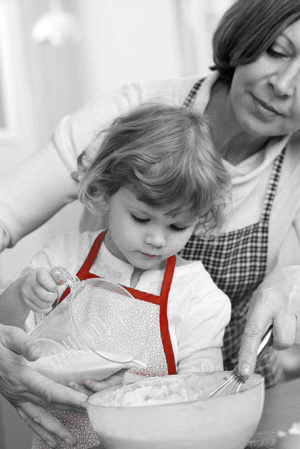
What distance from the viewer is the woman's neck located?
1523mm

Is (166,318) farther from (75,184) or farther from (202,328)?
(75,184)

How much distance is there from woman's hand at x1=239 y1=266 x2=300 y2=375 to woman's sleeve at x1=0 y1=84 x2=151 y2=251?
0.57m

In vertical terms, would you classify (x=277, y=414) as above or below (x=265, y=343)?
below

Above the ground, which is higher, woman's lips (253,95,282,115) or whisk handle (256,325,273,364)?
woman's lips (253,95,282,115)

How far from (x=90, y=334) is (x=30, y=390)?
0.19 m

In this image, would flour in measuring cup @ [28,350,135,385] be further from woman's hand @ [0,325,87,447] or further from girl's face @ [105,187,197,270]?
girl's face @ [105,187,197,270]

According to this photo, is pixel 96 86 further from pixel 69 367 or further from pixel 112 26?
pixel 69 367

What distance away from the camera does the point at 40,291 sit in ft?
3.36

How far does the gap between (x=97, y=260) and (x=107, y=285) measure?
347mm

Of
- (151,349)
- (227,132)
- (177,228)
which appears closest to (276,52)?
Result: (227,132)

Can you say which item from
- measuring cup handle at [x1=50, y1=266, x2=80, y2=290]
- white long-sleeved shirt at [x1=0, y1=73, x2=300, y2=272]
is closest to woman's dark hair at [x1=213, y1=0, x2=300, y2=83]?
white long-sleeved shirt at [x1=0, y1=73, x2=300, y2=272]

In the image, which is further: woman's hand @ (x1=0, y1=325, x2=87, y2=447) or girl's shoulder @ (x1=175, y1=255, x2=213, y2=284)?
girl's shoulder @ (x1=175, y1=255, x2=213, y2=284)

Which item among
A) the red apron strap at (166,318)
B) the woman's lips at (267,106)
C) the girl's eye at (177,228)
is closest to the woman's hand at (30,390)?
the red apron strap at (166,318)

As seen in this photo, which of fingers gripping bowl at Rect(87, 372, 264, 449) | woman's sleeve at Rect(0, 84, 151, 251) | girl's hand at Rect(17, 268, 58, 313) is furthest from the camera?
woman's sleeve at Rect(0, 84, 151, 251)
